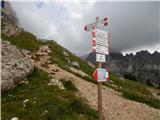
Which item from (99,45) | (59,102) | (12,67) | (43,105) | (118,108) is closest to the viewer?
(99,45)

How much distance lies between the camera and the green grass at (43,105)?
18047mm

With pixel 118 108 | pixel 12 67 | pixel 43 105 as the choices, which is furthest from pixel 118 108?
pixel 12 67

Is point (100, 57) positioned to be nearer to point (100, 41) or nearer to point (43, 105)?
point (100, 41)

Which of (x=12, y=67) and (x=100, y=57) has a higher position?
(x=100, y=57)

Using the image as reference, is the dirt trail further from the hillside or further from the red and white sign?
the red and white sign

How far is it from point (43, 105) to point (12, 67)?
8.99 m

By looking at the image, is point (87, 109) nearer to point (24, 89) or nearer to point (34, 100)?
point (34, 100)

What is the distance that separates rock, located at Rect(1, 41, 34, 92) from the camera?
80.8 feet

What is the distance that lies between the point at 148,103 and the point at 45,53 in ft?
71.8

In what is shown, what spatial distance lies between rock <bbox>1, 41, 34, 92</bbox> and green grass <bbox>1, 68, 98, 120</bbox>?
0.93m

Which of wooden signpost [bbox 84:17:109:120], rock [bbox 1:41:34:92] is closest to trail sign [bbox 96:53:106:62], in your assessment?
wooden signpost [bbox 84:17:109:120]

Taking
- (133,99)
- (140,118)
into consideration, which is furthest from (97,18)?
(133,99)

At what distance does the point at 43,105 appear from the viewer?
1969cm

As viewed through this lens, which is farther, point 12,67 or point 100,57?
point 12,67
